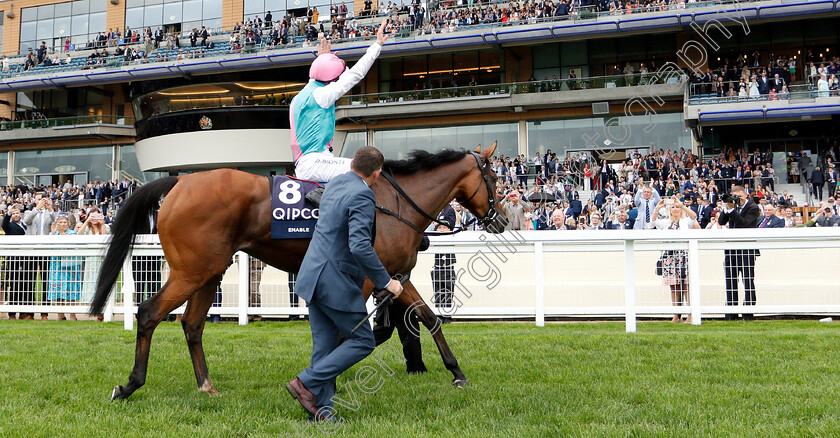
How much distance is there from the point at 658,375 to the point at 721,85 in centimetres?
2058

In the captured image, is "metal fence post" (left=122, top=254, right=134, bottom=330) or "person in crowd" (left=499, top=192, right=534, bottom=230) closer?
"metal fence post" (left=122, top=254, right=134, bottom=330)

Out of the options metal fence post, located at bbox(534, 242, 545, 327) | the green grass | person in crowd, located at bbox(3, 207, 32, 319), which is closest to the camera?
the green grass

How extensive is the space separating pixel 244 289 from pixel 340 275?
555 centimetres

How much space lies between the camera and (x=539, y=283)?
321 inches

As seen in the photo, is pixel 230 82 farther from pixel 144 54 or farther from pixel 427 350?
pixel 427 350

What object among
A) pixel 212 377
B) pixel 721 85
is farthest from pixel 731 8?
pixel 212 377

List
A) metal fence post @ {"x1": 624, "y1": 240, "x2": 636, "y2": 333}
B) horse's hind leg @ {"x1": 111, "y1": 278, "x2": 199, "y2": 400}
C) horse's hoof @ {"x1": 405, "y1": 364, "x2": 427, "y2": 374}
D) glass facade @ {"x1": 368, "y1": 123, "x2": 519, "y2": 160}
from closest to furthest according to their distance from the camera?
horse's hind leg @ {"x1": 111, "y1": 278, "x2": 199, "y2": 400} < horse's hoof @ {"x1": 405, "y1": 364, "x2": 427, "y2": 374} < metal fence post @ {"x1": 624, "y1": 240, "x2": 636, "y2": 333} < glass facade @ {"x1": 368, "y1": 123, "x2": 519, "y2": 160}

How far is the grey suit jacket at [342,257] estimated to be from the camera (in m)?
3.71

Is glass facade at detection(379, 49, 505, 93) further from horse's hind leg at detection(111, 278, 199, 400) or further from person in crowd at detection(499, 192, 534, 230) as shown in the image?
horse's hind leg at detection(111, 278, 199, 400)

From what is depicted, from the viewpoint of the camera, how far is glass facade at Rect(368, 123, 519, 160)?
27469 mm

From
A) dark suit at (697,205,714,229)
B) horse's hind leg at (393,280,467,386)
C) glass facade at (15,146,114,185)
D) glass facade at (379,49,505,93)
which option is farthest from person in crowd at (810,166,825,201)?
glass facade at (15,146,114,185)

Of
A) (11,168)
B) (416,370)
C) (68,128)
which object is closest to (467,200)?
(416,370)

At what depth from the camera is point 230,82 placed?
31.1 m

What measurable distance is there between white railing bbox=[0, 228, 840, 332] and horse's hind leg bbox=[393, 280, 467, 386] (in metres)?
2.27
